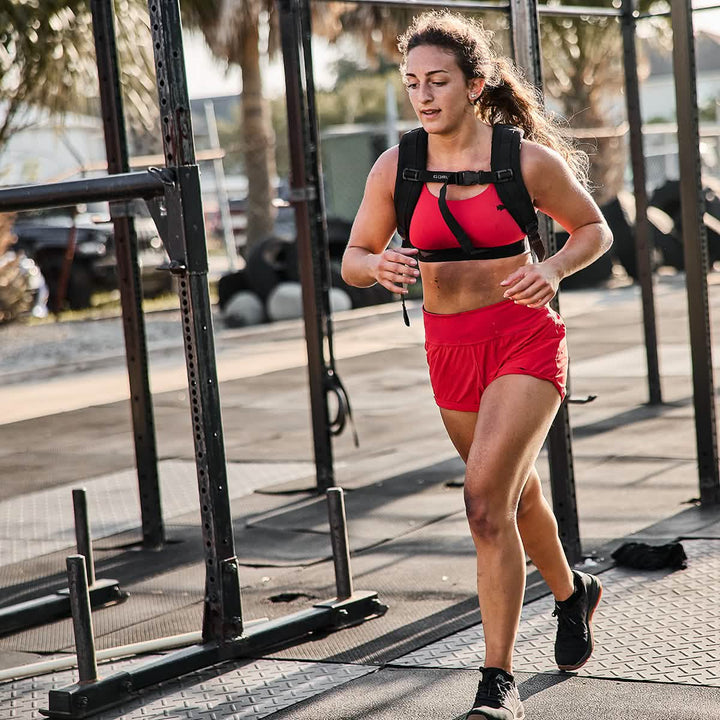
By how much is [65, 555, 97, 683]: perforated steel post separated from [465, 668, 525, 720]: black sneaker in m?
1.20

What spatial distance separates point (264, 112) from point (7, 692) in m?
17.3

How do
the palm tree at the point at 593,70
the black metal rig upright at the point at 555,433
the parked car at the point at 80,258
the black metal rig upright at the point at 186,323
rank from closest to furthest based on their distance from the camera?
the black metal rig upright at the point at 186,323 < the black metal rig upright at the point at 555,433 < the parked car at the point at 80,258 < the palm tree at the point at 593,70

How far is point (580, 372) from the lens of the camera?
35.3 feet

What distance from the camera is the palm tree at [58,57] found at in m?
11.8

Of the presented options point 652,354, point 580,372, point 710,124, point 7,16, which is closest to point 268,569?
point 652,354

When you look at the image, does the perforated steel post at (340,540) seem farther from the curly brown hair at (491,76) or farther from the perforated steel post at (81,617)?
the curly brown hair at (491,76)

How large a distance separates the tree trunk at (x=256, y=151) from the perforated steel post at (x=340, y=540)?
15764 millimetres

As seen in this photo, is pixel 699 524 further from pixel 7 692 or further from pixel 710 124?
→ pixel 710 124

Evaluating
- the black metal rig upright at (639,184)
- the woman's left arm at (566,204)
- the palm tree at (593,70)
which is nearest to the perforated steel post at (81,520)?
the woman's left arm at (566,204)

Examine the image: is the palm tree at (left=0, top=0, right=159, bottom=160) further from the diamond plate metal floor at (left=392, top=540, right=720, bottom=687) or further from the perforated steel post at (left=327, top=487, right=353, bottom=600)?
the diamond plate metal floor at (left=392, top=540, right=720, bottom=687)

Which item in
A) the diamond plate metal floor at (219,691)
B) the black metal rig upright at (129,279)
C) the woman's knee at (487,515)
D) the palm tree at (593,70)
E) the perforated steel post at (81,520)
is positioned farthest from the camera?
the palm tree at (593,70)

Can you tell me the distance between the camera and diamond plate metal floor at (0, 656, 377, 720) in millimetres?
3770

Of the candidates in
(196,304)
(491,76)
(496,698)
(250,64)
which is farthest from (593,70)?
(496,698)

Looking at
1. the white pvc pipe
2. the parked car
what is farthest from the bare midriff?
the parked car
